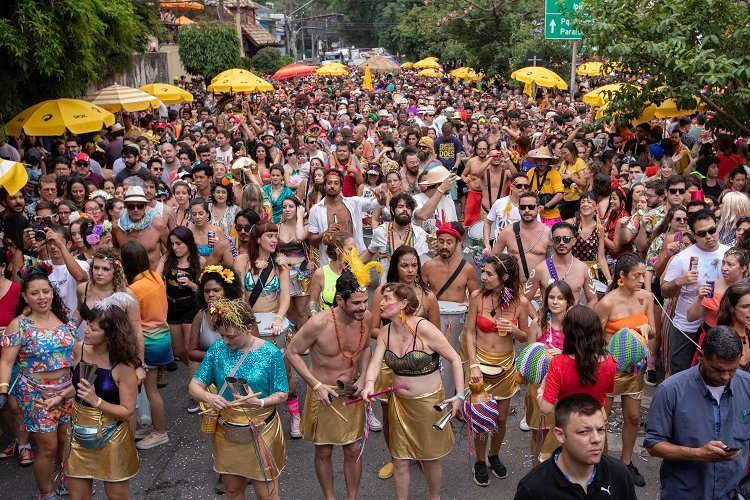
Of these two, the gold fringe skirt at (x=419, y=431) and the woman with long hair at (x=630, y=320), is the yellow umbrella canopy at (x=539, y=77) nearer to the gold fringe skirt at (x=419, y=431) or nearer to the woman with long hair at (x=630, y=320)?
the woman with long hair at (x=630, y=320)

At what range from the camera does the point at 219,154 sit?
44.6ft

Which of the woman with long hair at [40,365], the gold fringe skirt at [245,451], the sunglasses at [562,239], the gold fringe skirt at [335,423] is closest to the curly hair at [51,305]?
the woman with long hair at [40,365]

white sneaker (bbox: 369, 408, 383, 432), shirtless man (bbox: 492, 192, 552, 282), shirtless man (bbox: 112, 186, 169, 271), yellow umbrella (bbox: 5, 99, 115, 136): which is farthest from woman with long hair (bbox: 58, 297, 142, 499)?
yellow umbrella (bbox: 5, 99, 115, 136)

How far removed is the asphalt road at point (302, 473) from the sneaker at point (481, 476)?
0.05 metres

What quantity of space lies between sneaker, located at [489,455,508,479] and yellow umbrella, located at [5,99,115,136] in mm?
8386

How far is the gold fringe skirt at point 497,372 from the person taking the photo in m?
5.95

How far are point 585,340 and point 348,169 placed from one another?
7.33m

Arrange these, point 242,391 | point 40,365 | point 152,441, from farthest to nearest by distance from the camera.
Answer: point 152,441
point 40,365
point 242,391

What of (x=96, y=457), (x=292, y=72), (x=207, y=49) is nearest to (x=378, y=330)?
(x=96, y=457)

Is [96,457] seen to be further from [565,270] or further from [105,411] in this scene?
[565,270]

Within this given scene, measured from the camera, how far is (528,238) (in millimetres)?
7871

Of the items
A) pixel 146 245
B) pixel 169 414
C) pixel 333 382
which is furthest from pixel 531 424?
pixel 146 245

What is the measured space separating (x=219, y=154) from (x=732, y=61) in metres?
8.16

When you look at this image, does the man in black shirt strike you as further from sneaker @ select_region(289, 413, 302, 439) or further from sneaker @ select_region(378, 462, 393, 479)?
sneaker @ select_region(289, 413, 302, 439)
